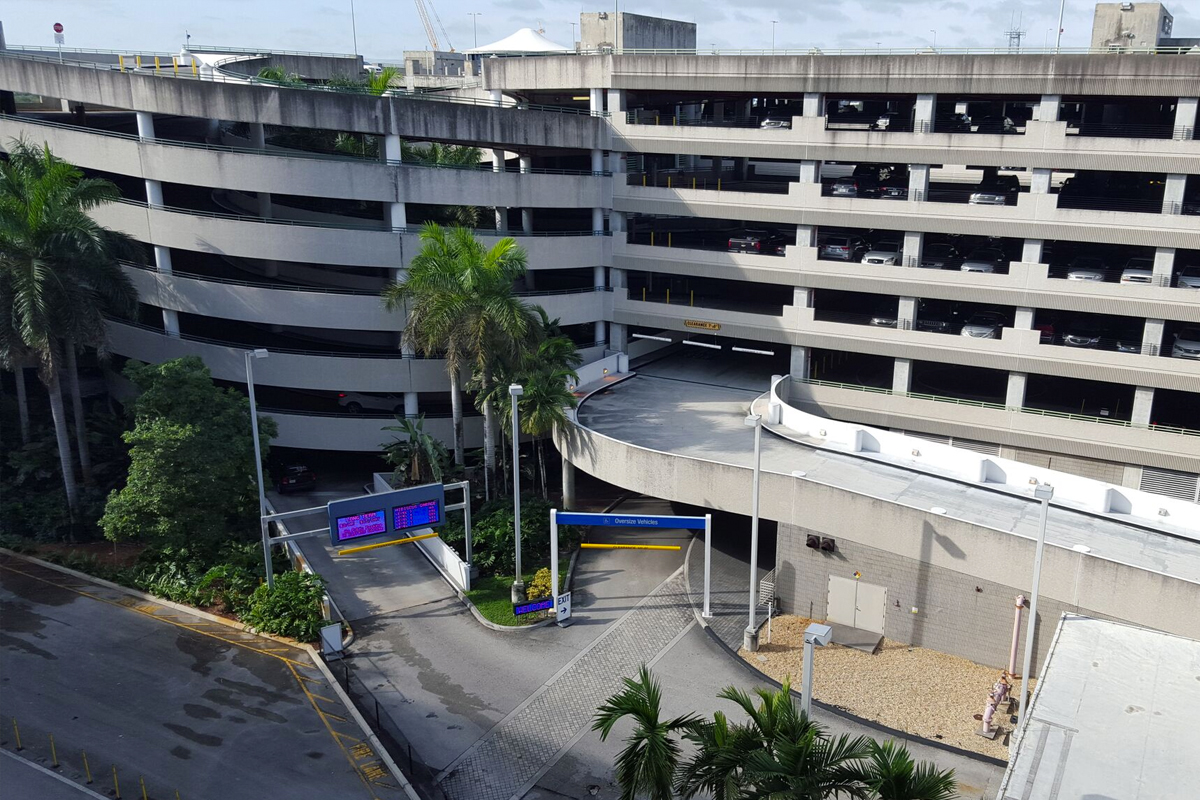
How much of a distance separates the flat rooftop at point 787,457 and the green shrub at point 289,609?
13.2 metres

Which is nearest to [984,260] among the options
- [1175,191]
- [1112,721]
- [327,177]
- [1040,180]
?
[1040,180]

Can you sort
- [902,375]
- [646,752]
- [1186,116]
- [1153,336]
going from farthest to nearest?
1. [902,375]
2. [1153,336]
3. [1186,116]
4. [646,752]

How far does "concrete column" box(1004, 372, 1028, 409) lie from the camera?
4128 cm

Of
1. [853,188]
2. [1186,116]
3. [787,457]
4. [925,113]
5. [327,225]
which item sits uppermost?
[925,113]

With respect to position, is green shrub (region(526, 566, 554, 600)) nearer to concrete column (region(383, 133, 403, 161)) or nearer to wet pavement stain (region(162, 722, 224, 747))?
wet pavement stain (region(162, 722, 224, 747))

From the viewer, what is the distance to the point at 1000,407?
4178 cm

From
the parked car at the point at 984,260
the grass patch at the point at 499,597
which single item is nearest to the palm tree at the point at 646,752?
the grass patch at the point at 499,597

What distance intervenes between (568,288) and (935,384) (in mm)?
19136

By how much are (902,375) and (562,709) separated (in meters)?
23.1

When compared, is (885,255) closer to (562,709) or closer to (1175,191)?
(1175,191)

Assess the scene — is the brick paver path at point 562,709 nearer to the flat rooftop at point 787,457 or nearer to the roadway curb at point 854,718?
the roadway curb at point 854,718

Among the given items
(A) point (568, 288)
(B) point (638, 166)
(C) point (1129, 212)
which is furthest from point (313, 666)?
(C) point (1129, 212)

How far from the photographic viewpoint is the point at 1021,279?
4025 cm

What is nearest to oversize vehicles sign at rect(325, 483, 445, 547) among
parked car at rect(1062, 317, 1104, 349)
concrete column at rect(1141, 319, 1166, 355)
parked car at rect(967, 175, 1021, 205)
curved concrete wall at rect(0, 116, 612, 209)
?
curved concrete wall at rect(0, 116, 612, 209)
